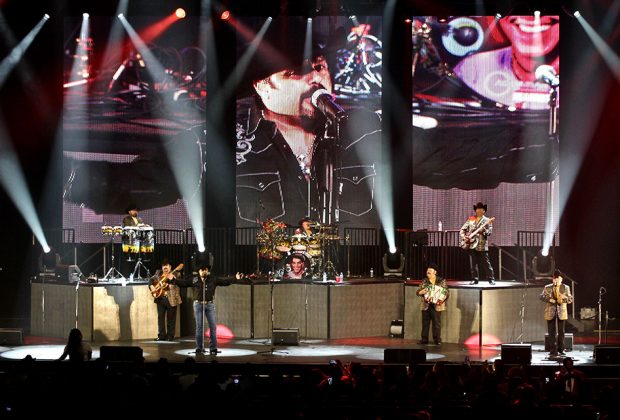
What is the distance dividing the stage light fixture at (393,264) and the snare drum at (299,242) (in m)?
1.66

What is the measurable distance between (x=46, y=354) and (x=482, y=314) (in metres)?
7.77

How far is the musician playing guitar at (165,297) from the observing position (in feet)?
66.7

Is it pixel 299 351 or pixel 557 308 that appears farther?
pixel 299 351

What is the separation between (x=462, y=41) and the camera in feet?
79.8

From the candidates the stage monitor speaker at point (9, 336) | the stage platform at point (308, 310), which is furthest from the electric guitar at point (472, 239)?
the stage monitor speaker at point (9, 336)

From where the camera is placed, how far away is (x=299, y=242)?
72.8ft

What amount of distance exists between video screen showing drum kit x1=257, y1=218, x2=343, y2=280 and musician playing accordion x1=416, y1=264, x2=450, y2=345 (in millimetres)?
2574

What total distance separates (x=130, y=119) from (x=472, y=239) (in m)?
7.94

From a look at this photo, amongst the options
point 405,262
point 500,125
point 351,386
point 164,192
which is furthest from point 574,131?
point 351,386

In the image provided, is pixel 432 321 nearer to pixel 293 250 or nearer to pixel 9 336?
pixel 293 250

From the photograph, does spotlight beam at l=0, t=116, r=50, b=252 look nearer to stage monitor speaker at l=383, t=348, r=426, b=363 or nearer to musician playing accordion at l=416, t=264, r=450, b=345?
musician playing accordion at l=416, t=264, r=450, b=345

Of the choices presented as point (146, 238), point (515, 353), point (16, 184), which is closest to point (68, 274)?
point (146, 238)

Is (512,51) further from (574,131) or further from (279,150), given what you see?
(279,150)

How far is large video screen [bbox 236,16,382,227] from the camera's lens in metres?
24.4
